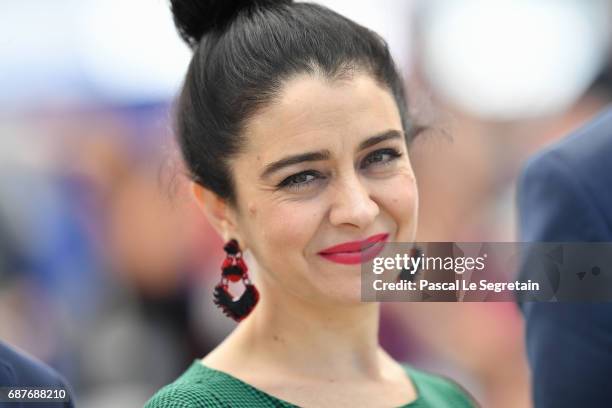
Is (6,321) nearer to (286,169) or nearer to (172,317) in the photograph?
(172,317)

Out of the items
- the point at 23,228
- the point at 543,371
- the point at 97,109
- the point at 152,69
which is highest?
the point at 152,69

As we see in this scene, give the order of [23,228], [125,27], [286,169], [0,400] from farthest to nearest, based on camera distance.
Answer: [125,27] → [23,228] → [286,169] → [0,400]

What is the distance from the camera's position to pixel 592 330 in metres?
2.06

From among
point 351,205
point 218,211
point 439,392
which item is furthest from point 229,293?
point 439,392

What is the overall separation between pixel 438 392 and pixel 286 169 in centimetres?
84

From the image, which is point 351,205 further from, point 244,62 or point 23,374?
point 23,374

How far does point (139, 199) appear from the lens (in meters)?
4.17

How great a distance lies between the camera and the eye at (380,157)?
6.62 feet

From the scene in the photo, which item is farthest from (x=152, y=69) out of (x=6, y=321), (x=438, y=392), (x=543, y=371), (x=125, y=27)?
(x=543, y=371)

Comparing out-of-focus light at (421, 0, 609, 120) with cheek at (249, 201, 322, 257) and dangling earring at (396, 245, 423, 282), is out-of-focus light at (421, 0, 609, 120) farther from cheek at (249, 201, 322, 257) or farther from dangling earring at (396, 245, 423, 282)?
cheek at (249, 201, 322, 257)

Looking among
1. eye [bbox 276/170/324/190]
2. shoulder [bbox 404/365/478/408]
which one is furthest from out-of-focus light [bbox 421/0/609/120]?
eye [bbox 276/170/324/190]

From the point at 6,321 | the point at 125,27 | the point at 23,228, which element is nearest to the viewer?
the point at 6,321

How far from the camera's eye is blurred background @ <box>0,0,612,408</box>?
3775 millimetres

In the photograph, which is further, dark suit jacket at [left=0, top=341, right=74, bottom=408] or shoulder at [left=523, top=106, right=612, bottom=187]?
shoulder at [left=523, top=106, right=612, bottom=187]
